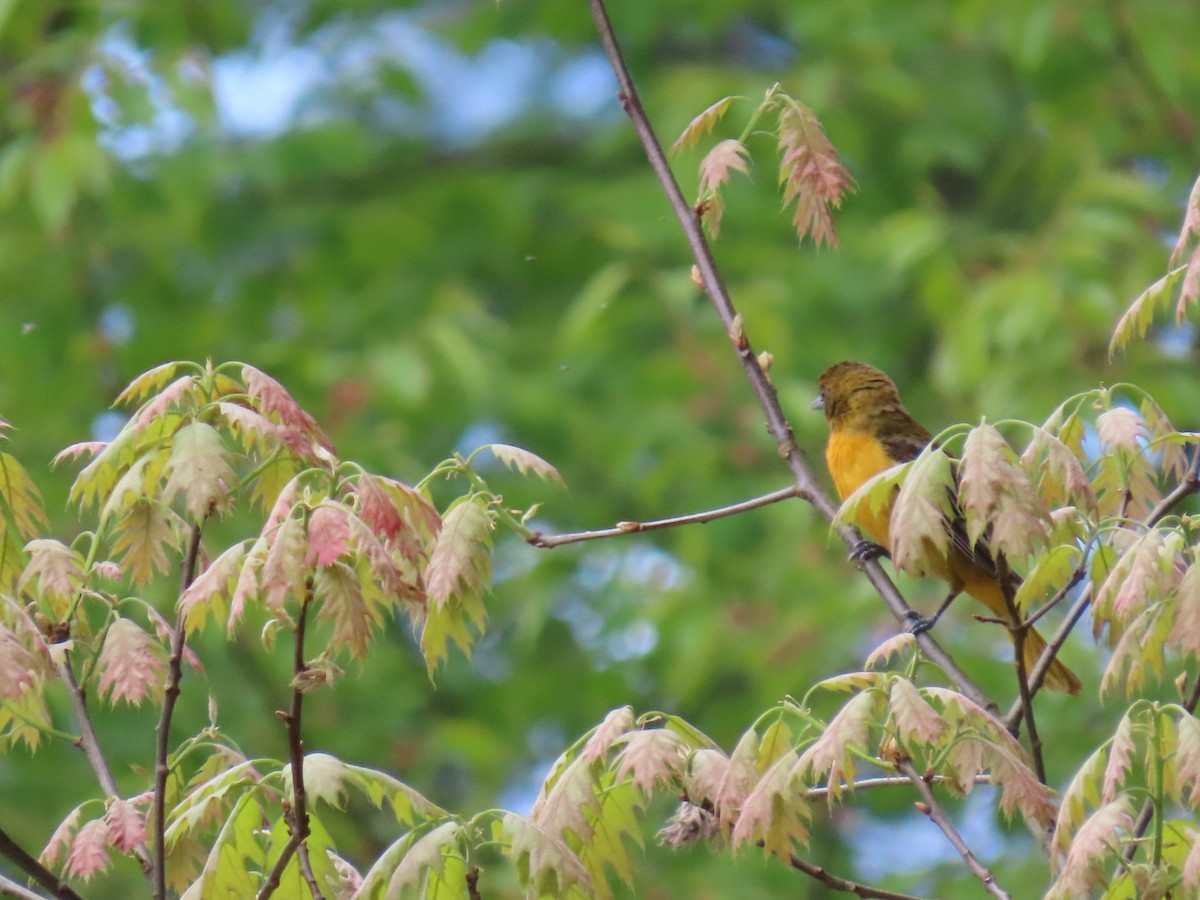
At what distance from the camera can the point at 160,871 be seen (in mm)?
2035

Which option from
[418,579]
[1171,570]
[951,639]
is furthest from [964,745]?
[951,639]

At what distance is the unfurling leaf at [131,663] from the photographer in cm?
215

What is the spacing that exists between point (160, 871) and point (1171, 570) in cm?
134

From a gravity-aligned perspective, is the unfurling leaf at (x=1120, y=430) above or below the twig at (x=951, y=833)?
above

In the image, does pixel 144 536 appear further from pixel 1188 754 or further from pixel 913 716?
pixel 1188 754

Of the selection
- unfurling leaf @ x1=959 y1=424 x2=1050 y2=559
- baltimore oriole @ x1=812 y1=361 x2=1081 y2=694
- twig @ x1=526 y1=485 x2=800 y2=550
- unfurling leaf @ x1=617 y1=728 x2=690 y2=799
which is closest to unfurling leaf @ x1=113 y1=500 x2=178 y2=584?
twig @ x1=526 y1=485 x2=800 y2=550

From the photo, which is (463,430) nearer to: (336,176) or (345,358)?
(345,358)

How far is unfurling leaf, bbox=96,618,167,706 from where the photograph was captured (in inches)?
84.8

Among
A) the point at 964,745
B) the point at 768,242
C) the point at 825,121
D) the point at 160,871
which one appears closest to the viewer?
the point at 160,871

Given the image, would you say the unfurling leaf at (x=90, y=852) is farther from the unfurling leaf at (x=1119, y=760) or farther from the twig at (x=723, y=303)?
the unfurling leaf at (x=1119, y=760)

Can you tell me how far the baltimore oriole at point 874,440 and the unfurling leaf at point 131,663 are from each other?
105 inches

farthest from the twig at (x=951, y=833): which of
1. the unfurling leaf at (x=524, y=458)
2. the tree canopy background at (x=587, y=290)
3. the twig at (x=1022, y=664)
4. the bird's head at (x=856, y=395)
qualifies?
the tree canopy background at (x=587, y=290)

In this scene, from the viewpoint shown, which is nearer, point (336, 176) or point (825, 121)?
point (825, 121)

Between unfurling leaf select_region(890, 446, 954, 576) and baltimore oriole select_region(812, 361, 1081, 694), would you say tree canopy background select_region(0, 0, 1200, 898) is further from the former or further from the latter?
unfurling leaf select_region(890, 446, 954, 576)
